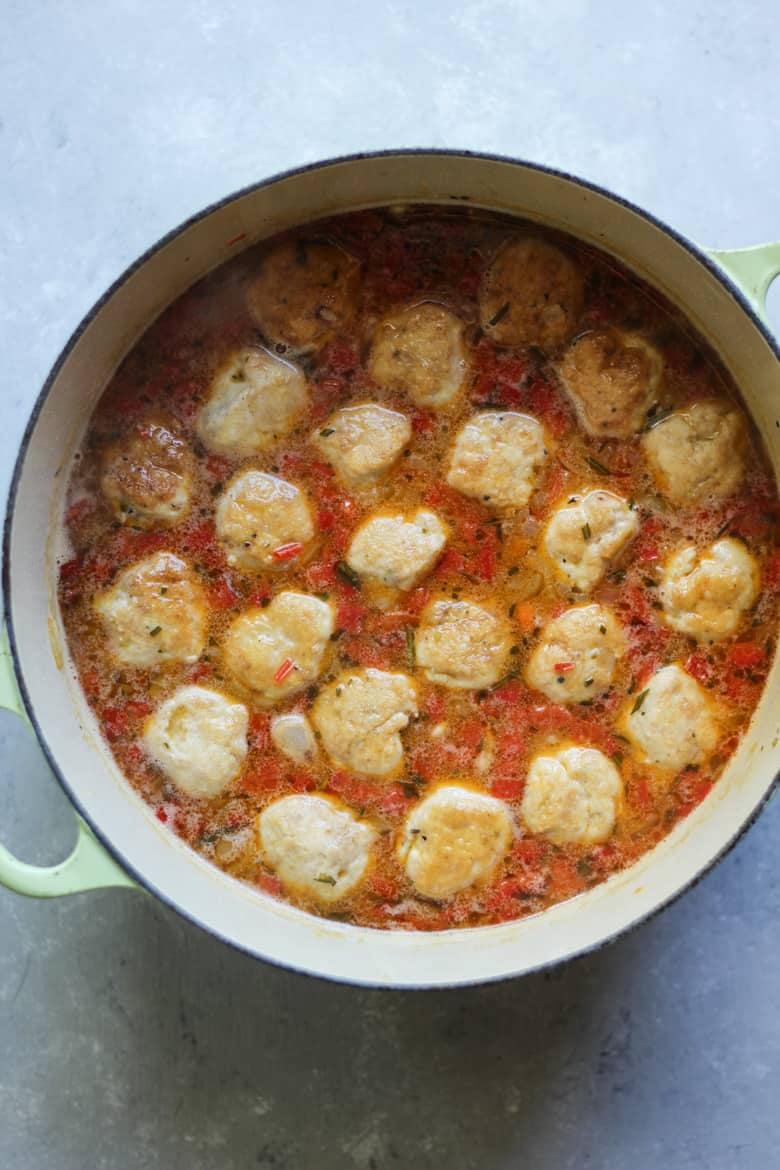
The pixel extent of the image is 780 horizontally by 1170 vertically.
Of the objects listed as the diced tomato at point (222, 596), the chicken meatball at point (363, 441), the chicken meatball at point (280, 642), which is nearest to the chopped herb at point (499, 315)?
the chicken meatball at point (363, 441)

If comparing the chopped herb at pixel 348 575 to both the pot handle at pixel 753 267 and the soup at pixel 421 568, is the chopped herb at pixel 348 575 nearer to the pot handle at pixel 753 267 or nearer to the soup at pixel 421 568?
the soup at pixel 421 568

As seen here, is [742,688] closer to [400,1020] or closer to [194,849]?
[400,1020]

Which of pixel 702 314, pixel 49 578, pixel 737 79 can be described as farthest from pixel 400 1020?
pixel 737 79

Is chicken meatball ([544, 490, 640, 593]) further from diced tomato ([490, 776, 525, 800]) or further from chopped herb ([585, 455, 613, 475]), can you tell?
diced tomato ([490, 776, 525, 800])

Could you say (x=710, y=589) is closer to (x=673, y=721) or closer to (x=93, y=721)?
(x=673, y=721)

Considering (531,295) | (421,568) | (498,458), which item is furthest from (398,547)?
(531,295)

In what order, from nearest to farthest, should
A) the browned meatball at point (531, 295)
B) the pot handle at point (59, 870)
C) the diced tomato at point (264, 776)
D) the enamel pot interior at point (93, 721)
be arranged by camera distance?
1. the pot handle at point (59, 870)
2. the enamel pot interior at point (93, 721)
3. the browned meatball at point (531, 295)
4. the diced tomato at point (264, 776)

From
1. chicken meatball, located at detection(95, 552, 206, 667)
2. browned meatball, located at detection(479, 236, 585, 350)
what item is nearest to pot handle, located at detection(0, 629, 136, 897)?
chicken meatball, located at detection(95, 552, 206, 667)
